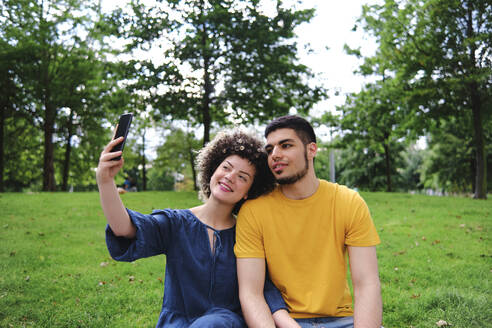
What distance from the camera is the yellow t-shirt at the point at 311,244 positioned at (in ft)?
8.07

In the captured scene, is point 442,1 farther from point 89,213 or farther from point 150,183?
point 150,183

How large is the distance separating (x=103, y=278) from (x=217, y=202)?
12.3 ft

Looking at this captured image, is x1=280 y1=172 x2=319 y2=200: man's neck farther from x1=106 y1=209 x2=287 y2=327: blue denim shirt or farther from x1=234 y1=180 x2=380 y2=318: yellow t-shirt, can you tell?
x1=106 y1=209 x2=287 y2=327: blue denim shirt

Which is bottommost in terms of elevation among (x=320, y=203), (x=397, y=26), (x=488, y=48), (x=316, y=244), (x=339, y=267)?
(x=339, y=267)

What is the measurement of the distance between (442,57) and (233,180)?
533 inches

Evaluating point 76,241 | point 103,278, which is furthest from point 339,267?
point 76,241

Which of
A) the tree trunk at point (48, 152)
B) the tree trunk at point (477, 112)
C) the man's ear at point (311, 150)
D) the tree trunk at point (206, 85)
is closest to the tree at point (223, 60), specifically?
the tree trunk at point (206, 85)

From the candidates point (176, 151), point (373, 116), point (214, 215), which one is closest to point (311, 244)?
point (214, 215)

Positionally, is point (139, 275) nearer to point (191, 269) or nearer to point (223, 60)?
point (191, 269)

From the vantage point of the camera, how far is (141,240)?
226 centimetres

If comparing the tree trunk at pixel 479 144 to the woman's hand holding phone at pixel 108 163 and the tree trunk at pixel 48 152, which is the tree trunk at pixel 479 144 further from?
the tree trunk at pixel 48 152

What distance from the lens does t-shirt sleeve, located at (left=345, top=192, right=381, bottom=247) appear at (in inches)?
95.8

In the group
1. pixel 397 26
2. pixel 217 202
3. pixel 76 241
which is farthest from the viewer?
pixel 397 26

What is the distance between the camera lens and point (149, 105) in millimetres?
14688
